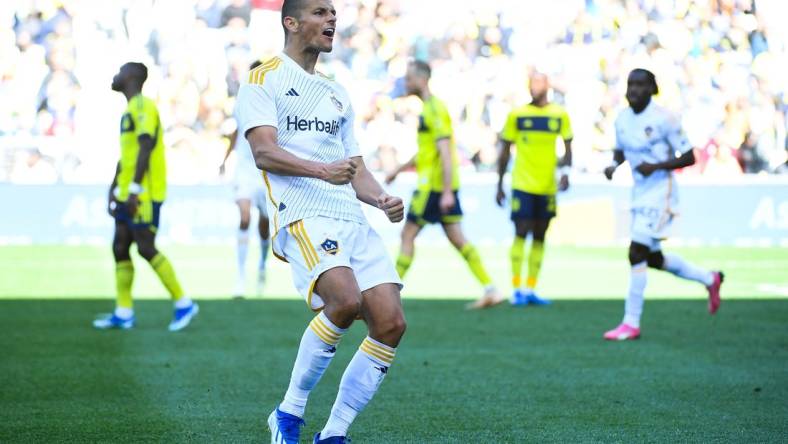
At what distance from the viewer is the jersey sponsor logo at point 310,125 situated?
505cm

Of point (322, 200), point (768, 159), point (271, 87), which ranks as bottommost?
point (768, 159)

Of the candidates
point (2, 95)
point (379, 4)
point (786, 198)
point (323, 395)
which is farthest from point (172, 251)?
point (323, 395)

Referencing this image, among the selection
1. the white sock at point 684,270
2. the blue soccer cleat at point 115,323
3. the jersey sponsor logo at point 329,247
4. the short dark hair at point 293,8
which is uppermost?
the short dark hair at point 293,8

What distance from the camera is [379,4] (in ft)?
74.0

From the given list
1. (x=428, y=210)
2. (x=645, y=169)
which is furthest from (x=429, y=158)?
(x=645, y=169)

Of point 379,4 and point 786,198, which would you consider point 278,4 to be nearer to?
point 379,4

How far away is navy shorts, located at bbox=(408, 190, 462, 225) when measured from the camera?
1208 cm

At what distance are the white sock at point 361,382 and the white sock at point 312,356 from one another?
4.8 inches

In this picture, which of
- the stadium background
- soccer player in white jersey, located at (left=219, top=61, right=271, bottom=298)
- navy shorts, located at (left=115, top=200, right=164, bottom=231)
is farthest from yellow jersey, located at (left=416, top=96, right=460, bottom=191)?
navy shorts, located at (left=115, top=200, right=164, bottom=231)

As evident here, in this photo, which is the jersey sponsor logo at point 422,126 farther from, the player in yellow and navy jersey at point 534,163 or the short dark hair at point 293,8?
the short dark hair at point 293,8

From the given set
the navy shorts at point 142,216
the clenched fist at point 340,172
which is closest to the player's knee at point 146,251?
the navy shorts at point 142,216

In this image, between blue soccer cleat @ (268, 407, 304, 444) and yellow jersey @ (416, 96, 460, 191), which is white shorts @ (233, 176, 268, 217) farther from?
blue soccer cleat @ (268, 407, 304, 444)

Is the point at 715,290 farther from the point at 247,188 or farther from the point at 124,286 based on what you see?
the point at 247,188

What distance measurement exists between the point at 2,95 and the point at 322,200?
55.0 ft
